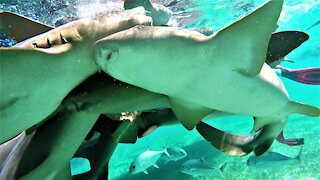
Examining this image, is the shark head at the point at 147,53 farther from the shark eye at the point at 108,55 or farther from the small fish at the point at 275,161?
the small fish at the point at 275,161

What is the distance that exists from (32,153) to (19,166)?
0.18 metres

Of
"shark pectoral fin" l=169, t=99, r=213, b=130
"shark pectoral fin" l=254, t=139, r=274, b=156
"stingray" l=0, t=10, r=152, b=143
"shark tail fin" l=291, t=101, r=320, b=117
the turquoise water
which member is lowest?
the turquoise water

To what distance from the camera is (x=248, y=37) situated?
2.46 meters

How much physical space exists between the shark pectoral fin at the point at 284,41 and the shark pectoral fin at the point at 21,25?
270 centimetres

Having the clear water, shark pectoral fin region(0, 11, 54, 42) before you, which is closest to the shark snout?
shark pectoral fin region(0, 11, 54, 42)

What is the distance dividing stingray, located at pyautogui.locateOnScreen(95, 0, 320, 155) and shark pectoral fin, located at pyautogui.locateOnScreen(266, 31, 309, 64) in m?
0.79

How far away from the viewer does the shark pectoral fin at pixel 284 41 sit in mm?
3779

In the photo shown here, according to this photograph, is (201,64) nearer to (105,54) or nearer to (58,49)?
(105,54)

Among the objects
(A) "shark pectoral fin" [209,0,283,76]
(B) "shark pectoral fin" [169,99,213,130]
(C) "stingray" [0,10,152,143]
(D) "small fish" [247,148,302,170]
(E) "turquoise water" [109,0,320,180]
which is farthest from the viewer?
(E) "turquoise water" [109,0,320,180]

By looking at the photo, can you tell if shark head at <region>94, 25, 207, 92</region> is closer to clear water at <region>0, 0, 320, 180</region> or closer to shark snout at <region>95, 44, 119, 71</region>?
shark snout at <region>95, 44, 119, 71</region>

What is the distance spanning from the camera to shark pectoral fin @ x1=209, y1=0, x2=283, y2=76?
2.36 meters

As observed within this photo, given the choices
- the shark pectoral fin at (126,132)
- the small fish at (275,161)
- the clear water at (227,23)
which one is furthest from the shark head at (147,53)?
the small fish at (275,161)

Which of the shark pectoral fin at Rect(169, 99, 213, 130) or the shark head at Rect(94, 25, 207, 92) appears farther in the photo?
the shark pectoral fin at Rect(169, 99, 213, 130)

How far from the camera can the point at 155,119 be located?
171 inches
